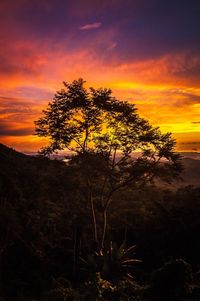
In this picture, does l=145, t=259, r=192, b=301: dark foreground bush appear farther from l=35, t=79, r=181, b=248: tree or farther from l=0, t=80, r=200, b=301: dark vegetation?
l=35, t=79, r=181, b=248: tree

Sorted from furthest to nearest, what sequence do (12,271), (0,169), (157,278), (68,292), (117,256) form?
(0,169)
(12,271)
(117,256)
(68,292)
(157,278)

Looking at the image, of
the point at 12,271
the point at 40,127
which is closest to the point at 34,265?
the point at 12,271

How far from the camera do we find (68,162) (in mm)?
20203

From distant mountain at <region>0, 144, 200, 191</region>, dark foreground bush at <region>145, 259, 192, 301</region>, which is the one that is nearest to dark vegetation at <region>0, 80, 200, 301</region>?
dark foreground bush at <region>145, 259, 192, 301</region>

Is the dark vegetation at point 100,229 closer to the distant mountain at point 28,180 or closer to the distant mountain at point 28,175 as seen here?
the distant mountain at point 28,180

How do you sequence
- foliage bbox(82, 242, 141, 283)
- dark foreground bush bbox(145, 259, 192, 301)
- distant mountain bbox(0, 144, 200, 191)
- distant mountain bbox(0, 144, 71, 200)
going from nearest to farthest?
dark foreground bush bbox(145, 259, 192, 301) < foliage bbox(82, 242, 141, 283) < distant mountain bbox(0, 144, 71, 200) < distant mountain bbox(0, 144, 200, 191)

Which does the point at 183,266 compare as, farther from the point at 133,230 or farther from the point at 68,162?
the point at 133,230

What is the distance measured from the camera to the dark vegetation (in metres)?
14.8

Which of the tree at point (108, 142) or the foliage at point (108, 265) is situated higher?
the tree at point (108, 142)

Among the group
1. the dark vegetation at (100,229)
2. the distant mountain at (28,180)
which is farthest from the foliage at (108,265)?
the distant mountain at (28,180)

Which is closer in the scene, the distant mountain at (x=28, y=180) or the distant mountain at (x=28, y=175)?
the distant mountain at (x=28, y=180)

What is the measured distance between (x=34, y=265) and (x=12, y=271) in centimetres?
152

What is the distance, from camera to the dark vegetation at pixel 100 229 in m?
14.8

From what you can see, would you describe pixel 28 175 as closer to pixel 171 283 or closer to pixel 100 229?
pixel 100 229
